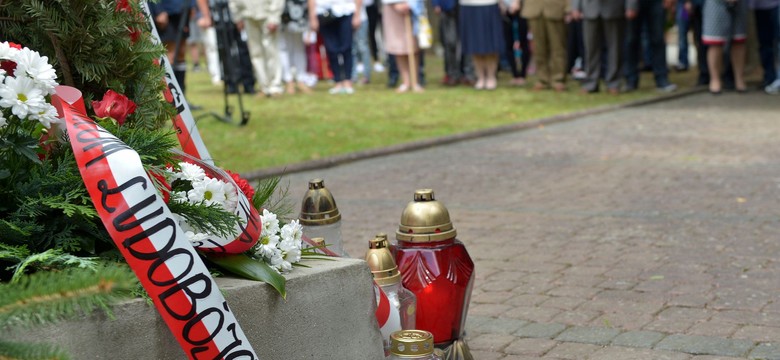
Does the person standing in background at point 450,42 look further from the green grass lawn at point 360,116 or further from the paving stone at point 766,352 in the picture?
the paving stone at point 766,352

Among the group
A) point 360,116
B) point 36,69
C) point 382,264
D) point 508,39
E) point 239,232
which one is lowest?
point 360,116

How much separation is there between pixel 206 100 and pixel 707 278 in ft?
42.3

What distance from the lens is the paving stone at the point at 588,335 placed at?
473 cm

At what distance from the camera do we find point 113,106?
331 centimetres

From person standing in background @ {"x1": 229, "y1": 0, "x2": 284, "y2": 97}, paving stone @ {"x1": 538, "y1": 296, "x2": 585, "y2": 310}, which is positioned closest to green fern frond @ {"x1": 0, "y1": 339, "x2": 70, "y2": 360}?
paving stone @ {"x1": 538, "y1": 296, "x2": 585, "y2": 310}

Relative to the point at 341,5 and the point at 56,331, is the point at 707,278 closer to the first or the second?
the point at 56,331

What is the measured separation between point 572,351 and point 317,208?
1.19m

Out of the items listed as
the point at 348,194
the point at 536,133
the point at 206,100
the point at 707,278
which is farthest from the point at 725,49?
the point at 707,278

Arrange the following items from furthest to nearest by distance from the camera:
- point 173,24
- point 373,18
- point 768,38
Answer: point 373,18 < point 768,38 < point 173,24

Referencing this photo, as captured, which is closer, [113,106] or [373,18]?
[113,106]

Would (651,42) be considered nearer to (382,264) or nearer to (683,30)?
(683,30)

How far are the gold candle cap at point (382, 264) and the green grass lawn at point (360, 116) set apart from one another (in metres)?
6.40

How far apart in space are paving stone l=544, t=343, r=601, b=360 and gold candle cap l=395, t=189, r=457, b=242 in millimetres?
802

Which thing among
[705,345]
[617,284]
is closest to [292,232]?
[705,345]
